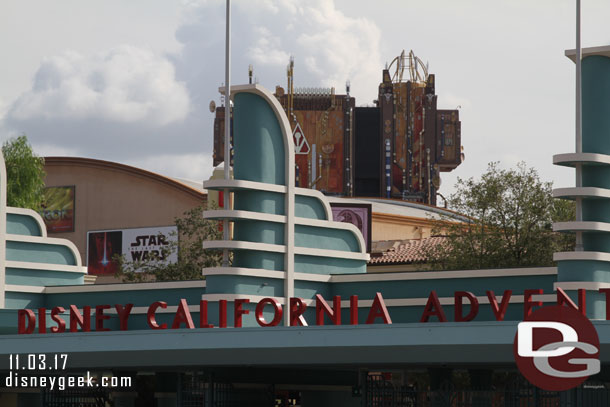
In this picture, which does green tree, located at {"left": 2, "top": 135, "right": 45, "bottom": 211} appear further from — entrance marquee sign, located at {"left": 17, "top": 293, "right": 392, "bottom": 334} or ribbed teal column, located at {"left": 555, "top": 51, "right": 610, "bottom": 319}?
ribbed teal column, located at {"left": 555, "top": 51, "right": 610, "bottom": 319}

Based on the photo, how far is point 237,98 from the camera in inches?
1671

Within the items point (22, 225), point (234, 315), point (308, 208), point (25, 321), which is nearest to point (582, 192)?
point (308, 208)

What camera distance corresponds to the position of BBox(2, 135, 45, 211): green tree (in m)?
73.8

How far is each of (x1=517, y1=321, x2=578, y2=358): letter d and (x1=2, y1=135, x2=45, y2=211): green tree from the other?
47.9 metres

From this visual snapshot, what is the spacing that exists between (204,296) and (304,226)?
4648 mm

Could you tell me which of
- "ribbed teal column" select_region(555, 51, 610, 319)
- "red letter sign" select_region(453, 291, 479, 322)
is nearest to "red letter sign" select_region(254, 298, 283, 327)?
"red letter sign" select_region(453, 291, 479, 322)

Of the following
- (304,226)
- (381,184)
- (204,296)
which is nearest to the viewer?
(204,296)

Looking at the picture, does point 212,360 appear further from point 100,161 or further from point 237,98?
point 100,161

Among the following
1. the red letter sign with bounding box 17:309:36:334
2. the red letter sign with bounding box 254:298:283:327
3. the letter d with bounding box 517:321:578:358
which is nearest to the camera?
the letter d with bounding box 517:321:578:358

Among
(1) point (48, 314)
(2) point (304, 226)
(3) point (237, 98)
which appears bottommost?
(1) point (48, 314)

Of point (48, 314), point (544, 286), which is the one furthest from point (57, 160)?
point (544, 286)

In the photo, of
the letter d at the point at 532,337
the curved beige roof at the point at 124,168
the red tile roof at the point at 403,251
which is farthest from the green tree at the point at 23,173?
the letter d at the point at 532,337

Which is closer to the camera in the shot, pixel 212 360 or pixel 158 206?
pixel 212 360

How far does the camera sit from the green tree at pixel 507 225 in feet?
174
